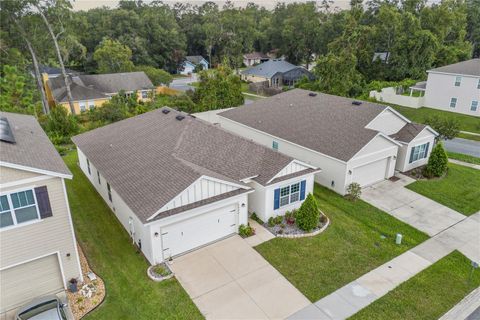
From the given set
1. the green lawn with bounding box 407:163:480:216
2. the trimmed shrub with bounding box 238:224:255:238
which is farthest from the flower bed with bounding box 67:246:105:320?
the green lawn with bounding box 407:163:480:216

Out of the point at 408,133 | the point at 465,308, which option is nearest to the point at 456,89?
the point at 408,133

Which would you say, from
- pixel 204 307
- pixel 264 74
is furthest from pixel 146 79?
pixel 204 307

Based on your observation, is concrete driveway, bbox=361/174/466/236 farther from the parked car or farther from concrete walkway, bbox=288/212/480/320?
the parked car

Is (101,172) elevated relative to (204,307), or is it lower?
elevated

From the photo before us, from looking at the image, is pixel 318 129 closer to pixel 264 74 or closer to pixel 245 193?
pixel 245 193

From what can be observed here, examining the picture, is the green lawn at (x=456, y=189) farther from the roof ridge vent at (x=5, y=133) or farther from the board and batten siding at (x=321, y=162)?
the roof ridge vent at (x=5, y=133)

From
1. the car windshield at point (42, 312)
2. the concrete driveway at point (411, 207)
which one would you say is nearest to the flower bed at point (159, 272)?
the car windshield at point (42, 312)
